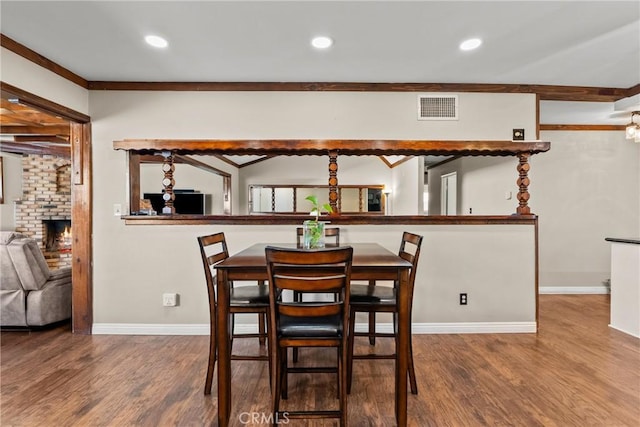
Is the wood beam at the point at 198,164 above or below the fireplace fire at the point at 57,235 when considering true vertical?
above

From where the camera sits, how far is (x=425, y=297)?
3283 millimetres

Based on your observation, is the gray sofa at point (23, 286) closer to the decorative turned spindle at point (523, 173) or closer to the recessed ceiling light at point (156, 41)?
the recessed ceiling light at point (156, 41)

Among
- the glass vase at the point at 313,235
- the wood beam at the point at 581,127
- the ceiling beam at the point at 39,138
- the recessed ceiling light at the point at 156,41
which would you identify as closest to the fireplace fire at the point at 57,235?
the ceiling beam at the point at 39,138

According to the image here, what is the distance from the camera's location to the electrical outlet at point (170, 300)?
326 centimetres

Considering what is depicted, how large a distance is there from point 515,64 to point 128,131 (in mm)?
3555

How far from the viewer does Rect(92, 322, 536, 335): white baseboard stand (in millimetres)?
3260

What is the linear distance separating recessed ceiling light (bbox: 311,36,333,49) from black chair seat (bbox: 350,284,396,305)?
5.93ft

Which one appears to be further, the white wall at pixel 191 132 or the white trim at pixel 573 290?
the white trim at pixel 573 290

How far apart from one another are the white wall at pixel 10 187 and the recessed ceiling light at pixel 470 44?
7.46 m

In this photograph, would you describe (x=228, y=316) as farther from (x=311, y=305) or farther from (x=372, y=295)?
(x=372, y=295)

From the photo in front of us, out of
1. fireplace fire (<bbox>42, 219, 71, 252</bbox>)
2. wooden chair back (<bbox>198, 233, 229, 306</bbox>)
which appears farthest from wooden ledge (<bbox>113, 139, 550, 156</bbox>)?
fireplace fire (<bbox>42, 219, 71, 252</bbox>)

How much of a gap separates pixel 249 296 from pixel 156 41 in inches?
77.7

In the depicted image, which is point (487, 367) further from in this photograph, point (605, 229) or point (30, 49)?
point (30, 49)
